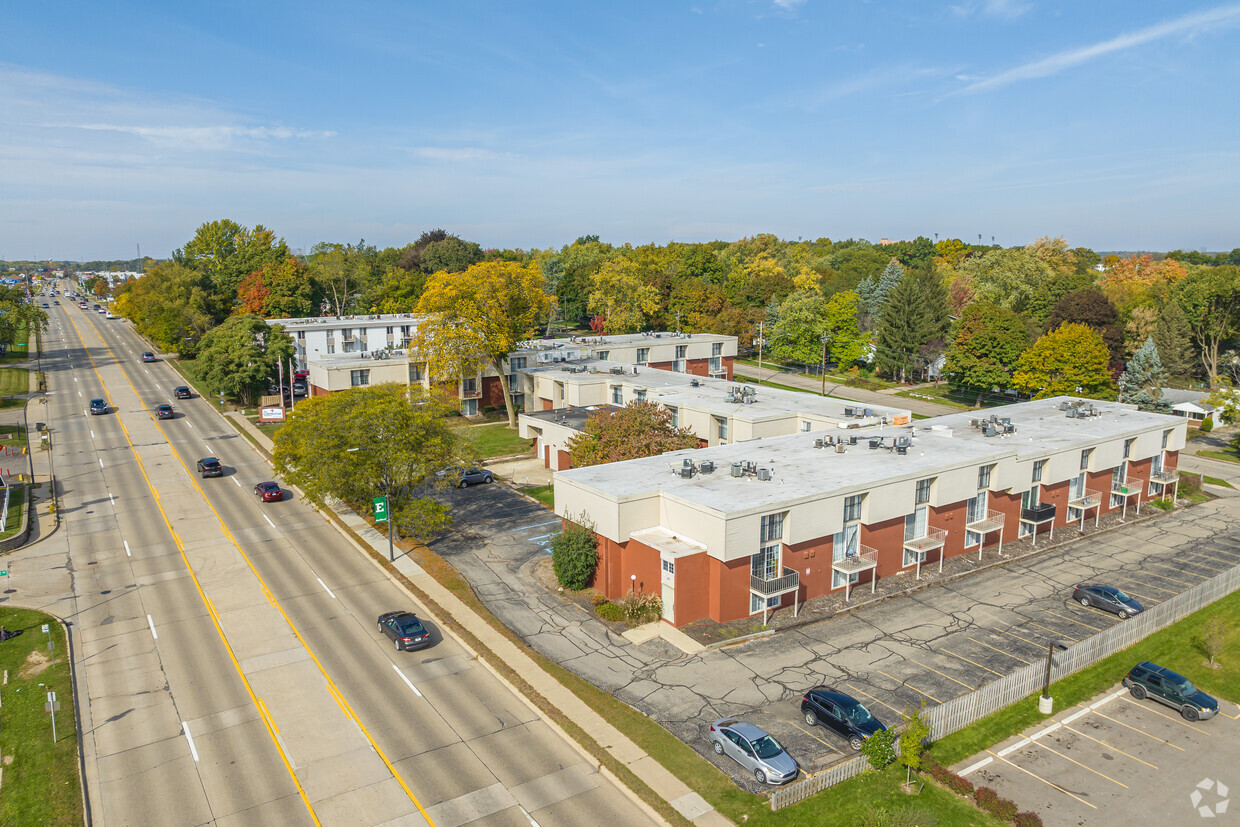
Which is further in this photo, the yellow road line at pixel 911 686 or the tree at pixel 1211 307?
the tree at pixel 1211 307

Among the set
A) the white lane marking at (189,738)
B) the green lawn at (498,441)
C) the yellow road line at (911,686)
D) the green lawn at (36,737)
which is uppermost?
the green lawn at (498,441)

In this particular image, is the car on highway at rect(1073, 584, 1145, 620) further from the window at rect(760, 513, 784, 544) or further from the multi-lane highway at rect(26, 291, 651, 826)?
the multi-lane highway at rect(26, 291, 651, 826)

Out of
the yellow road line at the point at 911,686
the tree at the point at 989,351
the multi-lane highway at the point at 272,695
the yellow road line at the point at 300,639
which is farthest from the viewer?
the tree at the point at 989,351

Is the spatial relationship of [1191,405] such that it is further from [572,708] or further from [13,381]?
[13,381]

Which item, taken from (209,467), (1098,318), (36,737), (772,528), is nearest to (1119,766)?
(772,528)

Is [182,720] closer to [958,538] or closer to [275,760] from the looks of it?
[275,760]

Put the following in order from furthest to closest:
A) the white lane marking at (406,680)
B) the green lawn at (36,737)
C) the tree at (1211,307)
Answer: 1. the tree at (1211,307)
2. the white lane marking at (406,680)
3. the green lawn at (36,737)

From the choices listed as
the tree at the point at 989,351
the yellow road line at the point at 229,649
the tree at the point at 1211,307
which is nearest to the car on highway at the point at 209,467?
the yellow road line at the point at 229,649

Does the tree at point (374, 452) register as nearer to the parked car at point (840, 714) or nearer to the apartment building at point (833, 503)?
the apartment building at point (833, 503)

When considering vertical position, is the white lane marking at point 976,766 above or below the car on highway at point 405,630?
below
